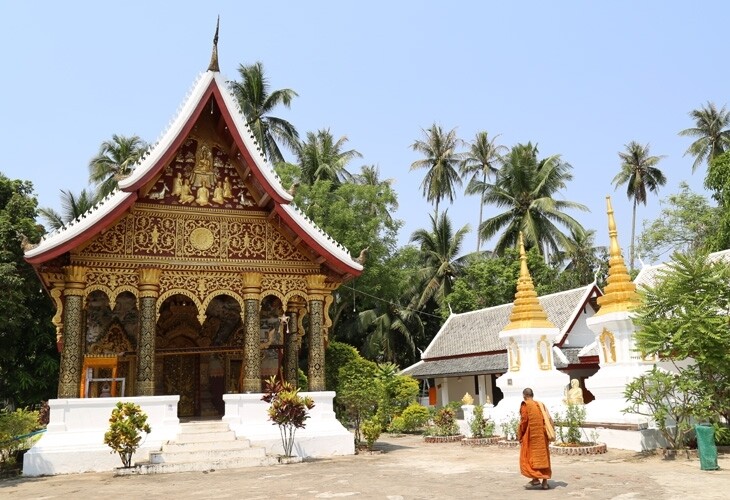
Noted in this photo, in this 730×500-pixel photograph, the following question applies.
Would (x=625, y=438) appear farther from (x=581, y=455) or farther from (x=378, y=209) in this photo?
(x=378, y=209)

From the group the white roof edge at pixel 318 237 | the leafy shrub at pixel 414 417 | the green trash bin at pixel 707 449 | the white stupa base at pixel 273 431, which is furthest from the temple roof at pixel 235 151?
the leafy shrub at pixel 414 417

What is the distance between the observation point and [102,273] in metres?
12.0

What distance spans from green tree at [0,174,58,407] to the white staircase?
360 inches

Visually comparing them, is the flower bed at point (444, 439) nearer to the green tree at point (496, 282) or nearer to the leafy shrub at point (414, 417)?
the leafy shrub at point (414, 417)

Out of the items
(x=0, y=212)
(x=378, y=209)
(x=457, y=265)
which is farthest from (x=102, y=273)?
(x=457, y=265)

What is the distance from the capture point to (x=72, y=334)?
448 inches

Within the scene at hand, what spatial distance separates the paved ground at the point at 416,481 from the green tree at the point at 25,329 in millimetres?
9584

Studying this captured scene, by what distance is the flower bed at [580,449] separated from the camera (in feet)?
36.7

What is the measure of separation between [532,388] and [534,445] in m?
7.75

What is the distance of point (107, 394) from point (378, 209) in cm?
1972

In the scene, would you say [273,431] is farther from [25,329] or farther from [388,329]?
[388,329]

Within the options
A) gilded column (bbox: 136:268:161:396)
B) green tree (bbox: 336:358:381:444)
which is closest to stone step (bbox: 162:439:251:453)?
gilded column (bbox: 136:268:161:396)

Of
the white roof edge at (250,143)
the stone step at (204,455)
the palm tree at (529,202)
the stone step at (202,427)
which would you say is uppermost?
the palm tree at (529,202)

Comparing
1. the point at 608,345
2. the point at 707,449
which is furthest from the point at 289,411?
the point at 608,345
